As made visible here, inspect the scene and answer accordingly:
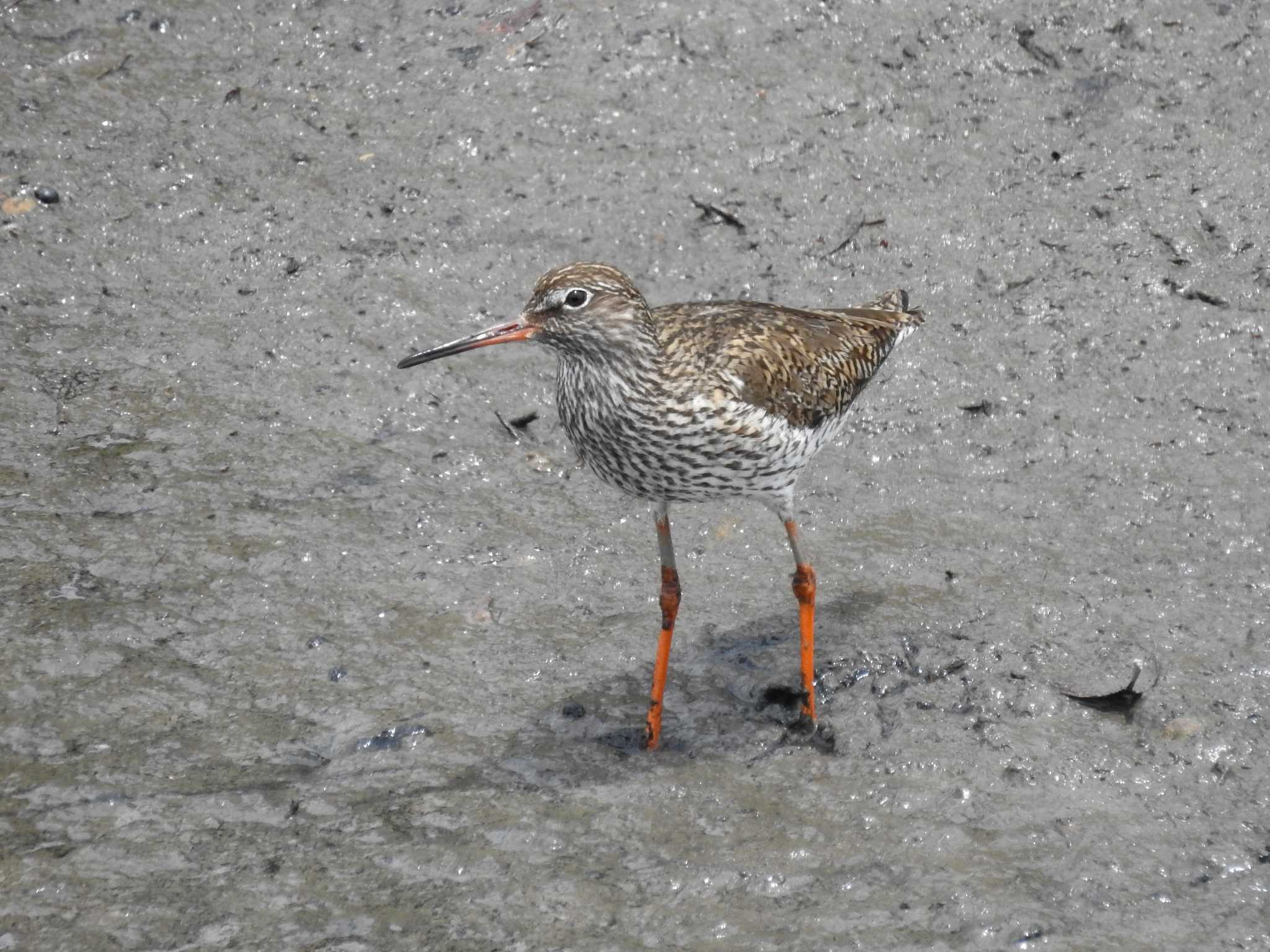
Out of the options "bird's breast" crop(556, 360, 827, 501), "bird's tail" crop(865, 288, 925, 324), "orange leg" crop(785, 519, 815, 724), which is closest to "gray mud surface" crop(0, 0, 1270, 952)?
"orange leg" crop(785, 519, 815, 724)

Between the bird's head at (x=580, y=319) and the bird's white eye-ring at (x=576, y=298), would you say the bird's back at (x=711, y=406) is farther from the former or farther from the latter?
the bird's white eye-ring at (x=576, y=298)

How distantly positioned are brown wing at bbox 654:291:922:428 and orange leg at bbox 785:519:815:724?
1.95 feet

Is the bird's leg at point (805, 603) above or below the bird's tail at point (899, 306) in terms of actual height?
below

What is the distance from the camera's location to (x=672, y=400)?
580 centimetres

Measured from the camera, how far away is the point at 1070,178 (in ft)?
29.1

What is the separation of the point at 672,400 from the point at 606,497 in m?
1.83

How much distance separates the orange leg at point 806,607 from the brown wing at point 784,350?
0.59m

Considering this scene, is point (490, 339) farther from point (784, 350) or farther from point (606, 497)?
point (606, 497)

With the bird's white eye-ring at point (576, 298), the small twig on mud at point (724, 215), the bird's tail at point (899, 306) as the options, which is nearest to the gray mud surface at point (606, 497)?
the small twig on mud at point (724, 215)

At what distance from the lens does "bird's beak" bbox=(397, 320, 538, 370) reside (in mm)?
5906

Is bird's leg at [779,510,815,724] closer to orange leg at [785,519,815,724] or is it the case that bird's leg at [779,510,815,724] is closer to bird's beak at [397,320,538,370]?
orange leg at [785,519,815,724]

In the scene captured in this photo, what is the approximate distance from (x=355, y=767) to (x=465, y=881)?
0.83m

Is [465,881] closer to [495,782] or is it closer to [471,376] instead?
[495,782]

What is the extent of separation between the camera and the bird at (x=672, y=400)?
5.84m
